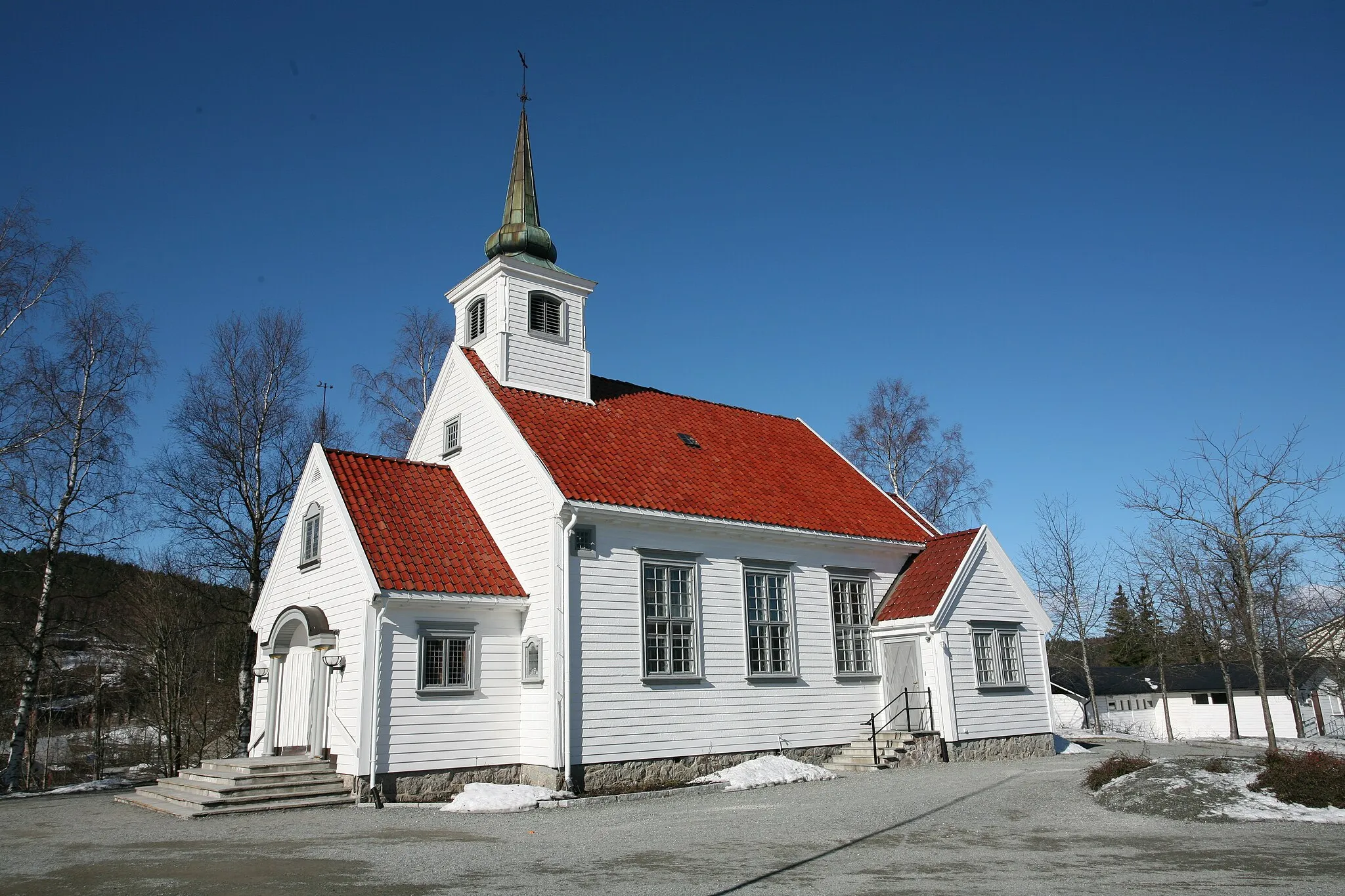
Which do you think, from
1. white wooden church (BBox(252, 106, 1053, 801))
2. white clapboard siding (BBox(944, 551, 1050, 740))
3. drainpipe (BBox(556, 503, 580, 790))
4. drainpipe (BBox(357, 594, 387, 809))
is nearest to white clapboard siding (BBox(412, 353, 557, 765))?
white wooden church (BBox(252, 106, 1053, 801))

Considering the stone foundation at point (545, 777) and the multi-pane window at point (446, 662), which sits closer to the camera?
the stone foundation at point (545, 777)

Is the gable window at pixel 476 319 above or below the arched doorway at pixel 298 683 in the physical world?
above

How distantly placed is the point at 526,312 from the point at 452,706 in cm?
955

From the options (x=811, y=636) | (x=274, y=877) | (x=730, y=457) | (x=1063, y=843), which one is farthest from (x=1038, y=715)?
(x=274, y=877)

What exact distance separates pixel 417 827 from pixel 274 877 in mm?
3674

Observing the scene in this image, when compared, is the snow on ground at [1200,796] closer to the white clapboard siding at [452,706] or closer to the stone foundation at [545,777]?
the stone foundation at [545,777]

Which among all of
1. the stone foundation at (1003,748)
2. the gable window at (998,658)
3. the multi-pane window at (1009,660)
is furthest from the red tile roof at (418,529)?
the multi-pane window at (1009,660)

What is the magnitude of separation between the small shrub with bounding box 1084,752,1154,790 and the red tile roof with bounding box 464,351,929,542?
7.96 meters

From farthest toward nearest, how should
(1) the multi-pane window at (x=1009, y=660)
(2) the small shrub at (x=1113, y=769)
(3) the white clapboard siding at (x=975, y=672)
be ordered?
(1) the multi-pane window at (x=1009, y=660)
(3) the white clapboard siding at (x=975, y=672)
(2) the small shrub at (x=1113, y=769)

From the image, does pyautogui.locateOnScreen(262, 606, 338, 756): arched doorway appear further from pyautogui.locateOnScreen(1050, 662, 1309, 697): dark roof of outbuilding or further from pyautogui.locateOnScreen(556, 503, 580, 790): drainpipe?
pyautogui.locateOnScreen(1050, 662, 1309, 697): dark roof of outbuilding

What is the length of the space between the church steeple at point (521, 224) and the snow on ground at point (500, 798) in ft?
42.2

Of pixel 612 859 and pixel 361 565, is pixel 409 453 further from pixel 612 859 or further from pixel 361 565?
pixel 612 859

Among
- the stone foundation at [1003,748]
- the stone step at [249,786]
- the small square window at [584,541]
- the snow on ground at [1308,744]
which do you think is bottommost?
the snow on ground at [1308,744]

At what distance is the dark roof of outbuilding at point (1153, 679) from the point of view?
45.1m
